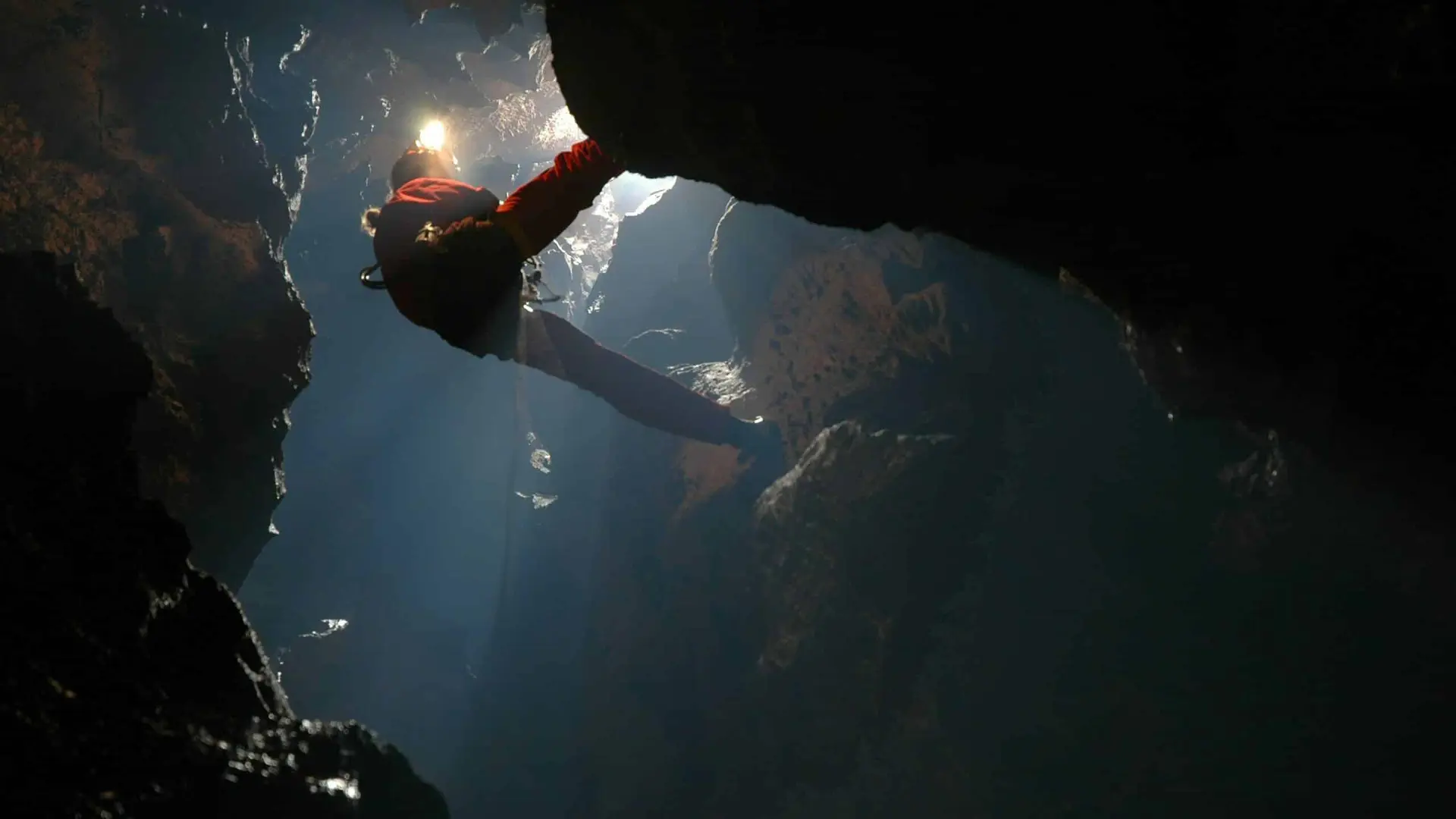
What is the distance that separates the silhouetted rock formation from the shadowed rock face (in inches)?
112

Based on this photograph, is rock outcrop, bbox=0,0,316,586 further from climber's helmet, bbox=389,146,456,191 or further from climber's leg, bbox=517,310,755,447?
climber's leg, bbox=517,310,755,447

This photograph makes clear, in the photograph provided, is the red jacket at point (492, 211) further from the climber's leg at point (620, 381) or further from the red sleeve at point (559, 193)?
the climber's leg at point (620, 381)

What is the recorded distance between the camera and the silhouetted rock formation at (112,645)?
7.79 ft

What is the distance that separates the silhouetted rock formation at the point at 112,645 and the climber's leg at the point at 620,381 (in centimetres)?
217

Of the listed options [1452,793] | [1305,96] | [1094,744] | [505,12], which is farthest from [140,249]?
[1452,793]

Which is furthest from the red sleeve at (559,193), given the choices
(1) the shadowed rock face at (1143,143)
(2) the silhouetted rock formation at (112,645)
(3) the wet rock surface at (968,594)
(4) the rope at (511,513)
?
(4) the rope at (511,513)

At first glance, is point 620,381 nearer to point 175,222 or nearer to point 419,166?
point 419,166

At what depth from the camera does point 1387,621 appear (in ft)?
18.7

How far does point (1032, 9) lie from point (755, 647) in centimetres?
1130

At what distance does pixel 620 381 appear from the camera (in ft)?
19.0

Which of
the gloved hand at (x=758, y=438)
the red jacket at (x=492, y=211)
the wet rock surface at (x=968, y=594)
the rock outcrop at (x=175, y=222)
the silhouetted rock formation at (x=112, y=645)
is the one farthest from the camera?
the gloved hand at (x=758, y=438)

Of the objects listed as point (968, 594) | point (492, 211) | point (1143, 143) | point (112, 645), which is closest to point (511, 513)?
point (968, 594)

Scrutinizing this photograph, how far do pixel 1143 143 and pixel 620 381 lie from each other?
13.4ft

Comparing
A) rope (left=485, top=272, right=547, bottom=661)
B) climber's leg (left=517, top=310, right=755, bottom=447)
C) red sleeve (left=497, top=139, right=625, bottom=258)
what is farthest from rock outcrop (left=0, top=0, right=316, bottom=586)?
red sleeve (left=497, top=139, right=625, bottom=258)
